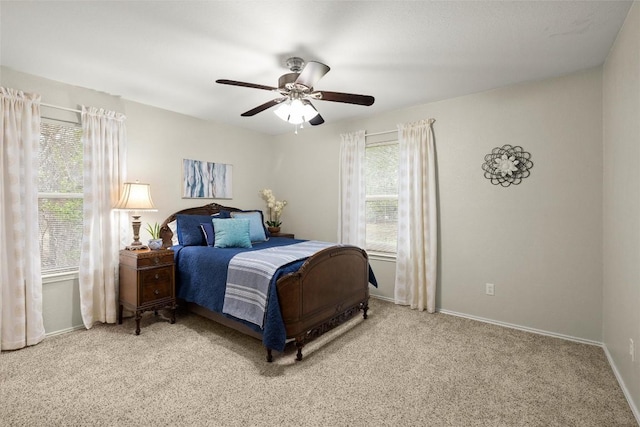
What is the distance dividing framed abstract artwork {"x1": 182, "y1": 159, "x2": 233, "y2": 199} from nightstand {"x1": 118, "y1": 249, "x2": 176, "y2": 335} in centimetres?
116

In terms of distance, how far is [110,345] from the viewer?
2.78 m

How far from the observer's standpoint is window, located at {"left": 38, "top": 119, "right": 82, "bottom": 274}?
3016 mm

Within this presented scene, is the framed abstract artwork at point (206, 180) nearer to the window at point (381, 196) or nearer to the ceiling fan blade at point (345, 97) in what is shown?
the window at point (381, 196)

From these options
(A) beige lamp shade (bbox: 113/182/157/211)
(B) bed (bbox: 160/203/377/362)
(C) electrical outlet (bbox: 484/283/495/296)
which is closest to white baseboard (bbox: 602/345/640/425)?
(C) electrical outlet (bbox: 484/283/495/296)

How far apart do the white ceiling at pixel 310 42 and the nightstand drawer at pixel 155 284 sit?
1931 millimetres

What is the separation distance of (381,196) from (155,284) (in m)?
2.90

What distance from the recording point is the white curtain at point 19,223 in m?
2.64

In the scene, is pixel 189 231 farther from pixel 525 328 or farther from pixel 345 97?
pixel 525 328

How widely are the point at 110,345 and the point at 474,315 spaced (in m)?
3.68

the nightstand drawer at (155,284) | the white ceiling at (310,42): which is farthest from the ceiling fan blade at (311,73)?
the nightstand drawer at (155,284)

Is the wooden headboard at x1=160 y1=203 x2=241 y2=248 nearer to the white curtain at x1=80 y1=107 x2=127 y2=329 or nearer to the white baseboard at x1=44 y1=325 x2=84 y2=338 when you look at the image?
the white curtain at x1=80 y1=107 x2=127 y2=329

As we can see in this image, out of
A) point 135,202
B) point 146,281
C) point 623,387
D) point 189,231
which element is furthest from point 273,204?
point 623,387

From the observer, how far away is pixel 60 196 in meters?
3.08

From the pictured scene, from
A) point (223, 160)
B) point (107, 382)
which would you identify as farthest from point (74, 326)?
point (223, 160)
